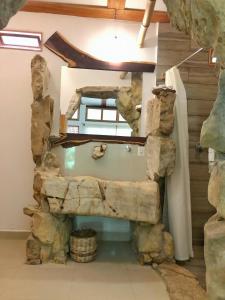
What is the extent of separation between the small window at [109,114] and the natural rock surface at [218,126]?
6.87 ft

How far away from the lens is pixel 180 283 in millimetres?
2189

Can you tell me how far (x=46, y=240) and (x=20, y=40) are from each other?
6.46ft

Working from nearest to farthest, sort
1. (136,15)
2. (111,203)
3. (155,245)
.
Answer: (111,203) → (155,245) → (136,15)

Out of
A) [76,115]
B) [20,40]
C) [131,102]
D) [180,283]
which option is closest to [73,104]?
[76,115]

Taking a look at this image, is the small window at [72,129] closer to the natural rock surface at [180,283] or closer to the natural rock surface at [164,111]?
the natural rock surface at [164,111]

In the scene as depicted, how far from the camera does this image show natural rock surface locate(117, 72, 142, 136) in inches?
118

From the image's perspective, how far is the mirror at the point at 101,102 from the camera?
2.93m

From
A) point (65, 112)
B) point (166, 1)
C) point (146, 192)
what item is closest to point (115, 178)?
point (146, 192)

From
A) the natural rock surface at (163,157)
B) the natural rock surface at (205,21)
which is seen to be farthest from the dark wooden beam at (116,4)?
the natural rock surface at (205,21)

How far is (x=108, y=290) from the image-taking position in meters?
2.09

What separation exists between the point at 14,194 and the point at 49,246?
0.89 m

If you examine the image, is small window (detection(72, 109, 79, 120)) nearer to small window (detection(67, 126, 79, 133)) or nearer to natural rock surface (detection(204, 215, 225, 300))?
small window (detection(67, 126, 79, 133))

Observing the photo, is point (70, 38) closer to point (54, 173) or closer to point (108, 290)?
point (54, 173)

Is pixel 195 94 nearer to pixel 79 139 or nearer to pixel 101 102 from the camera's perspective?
pixel 101 102
